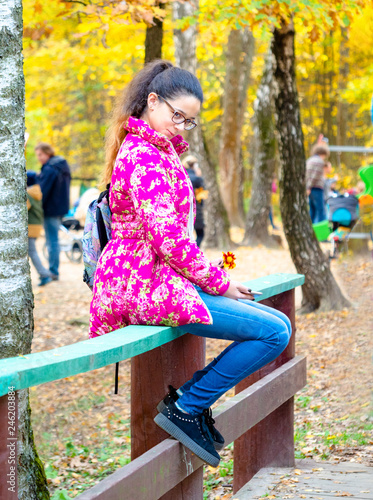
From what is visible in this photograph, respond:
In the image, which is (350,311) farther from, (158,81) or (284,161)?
(158,81)

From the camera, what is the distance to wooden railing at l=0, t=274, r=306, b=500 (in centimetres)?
199

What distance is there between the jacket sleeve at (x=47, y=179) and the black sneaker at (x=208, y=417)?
29.4 feet

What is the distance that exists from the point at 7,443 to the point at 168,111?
1.57 meters

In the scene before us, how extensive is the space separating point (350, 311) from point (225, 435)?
5660 millimetres

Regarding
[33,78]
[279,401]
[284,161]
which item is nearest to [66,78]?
[33,78]

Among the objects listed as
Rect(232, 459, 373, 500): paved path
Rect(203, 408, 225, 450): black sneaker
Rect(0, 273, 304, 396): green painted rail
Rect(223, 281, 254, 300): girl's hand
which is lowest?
Rect(232, 459, 373, 500): paved path

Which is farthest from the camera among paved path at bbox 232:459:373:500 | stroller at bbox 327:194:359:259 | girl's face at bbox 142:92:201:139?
stroller at bbox 327:194:359:259

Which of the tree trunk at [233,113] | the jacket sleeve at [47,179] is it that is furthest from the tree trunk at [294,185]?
the tree trunk at [233,113]

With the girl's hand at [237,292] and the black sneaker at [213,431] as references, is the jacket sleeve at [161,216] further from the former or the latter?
the black sneaker at [213,431]

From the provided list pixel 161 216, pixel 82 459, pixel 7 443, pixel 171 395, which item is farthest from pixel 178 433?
pixel 82 459

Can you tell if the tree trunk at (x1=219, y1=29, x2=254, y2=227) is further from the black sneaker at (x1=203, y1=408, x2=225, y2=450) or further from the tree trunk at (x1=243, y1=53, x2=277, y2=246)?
the black sneaker at (x1=203, y1=408, x2=225, y2=450)

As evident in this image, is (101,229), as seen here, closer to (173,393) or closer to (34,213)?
(173,393)

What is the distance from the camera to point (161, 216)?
103 inches

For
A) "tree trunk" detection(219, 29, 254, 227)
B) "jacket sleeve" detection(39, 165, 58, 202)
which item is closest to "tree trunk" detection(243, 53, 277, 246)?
"tree trunk" detection(219, 29, 254, 227)
